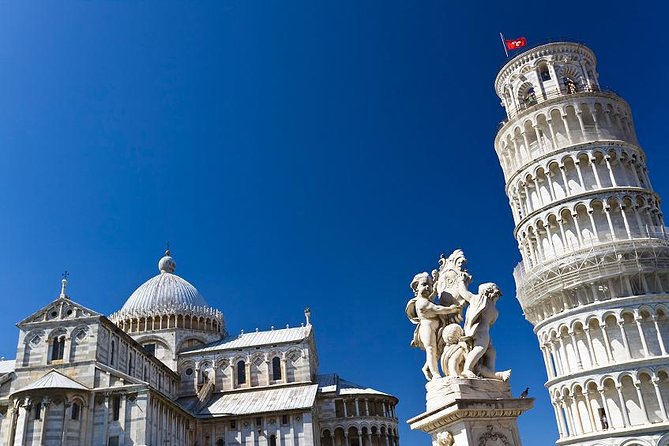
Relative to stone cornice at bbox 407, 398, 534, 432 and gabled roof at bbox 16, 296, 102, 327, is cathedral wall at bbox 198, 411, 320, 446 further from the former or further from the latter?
stone cornice at bbox 407, 398, 534, 432

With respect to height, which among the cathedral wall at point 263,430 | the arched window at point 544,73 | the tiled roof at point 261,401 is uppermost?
the arched window at point 544,73

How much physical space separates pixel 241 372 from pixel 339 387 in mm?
8767

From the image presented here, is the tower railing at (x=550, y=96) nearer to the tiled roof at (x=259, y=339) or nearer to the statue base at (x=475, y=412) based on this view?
the tiled roof at (x=259, y=339)

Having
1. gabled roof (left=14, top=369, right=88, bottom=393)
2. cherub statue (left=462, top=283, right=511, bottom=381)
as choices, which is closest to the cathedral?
gabled roof (left=14, top=369, right=88, bottom=393)

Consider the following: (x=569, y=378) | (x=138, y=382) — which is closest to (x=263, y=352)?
(x=138, y=382)

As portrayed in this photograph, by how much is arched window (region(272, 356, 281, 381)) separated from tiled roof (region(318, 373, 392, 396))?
Answer: 3715mm

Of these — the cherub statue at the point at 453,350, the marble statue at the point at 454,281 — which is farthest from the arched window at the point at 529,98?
the cherub statue at the point at 453,350

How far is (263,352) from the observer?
49.9 metres

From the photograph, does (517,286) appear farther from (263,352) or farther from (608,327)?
(263,352)

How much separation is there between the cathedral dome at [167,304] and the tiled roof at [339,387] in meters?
12.8

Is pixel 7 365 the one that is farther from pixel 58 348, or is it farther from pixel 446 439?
pixel 446 439

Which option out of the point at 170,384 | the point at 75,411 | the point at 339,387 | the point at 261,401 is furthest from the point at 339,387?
the point at 75,411

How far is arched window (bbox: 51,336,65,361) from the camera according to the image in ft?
122

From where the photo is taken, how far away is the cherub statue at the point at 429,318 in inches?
330
